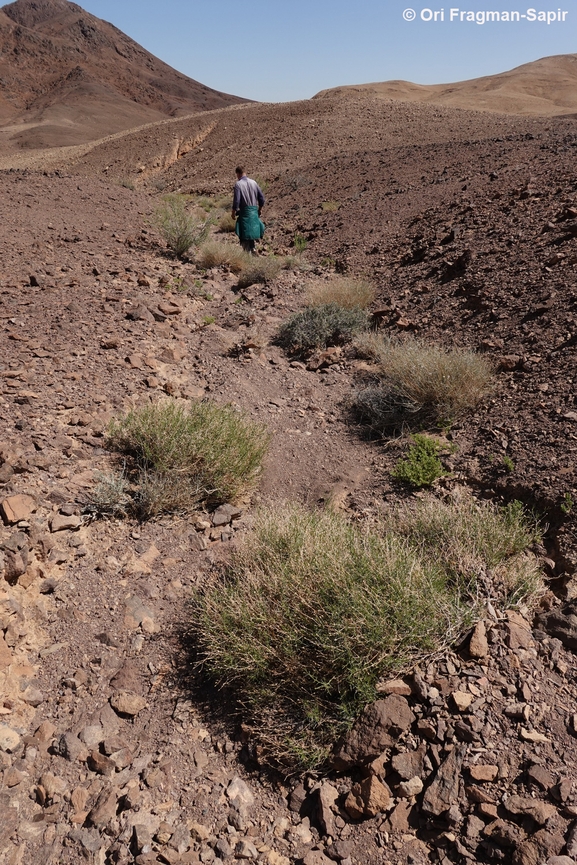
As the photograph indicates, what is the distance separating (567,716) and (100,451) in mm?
3113

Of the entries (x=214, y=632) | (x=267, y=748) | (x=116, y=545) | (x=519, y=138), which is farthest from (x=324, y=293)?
(x=519, y=138)

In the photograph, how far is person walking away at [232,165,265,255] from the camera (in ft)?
26.5

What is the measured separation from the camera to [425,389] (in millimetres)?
4418

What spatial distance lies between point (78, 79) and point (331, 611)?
220 ft

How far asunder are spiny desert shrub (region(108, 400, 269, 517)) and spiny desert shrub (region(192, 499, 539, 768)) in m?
0.76

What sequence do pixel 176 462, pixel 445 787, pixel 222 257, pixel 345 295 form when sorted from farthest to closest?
pixel 222 257 < pixel 345 295 < pixel 176 462 < pixel 445 787

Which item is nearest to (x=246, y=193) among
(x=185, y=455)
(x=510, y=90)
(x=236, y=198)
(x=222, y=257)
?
(x=236, y=198)

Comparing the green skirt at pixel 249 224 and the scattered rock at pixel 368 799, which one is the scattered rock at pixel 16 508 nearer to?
the scattered rock at pixel 368 799

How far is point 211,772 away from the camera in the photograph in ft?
7.64

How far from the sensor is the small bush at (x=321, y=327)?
233 inches

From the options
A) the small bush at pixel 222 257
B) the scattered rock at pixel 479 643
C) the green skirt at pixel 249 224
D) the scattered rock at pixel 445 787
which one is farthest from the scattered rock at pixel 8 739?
the green skirt at pixel 249 224

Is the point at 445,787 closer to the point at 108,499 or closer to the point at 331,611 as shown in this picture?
the point at 331,611

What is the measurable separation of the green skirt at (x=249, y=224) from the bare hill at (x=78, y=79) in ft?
110

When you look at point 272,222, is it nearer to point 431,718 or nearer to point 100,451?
point 100,451
